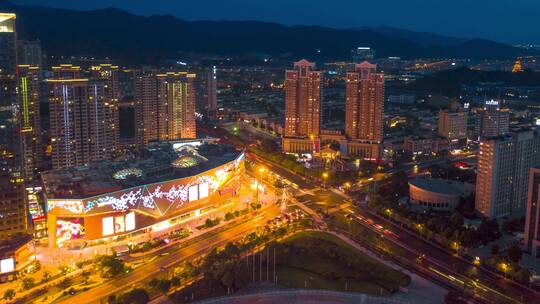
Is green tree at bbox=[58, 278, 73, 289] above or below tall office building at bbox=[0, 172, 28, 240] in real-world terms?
below

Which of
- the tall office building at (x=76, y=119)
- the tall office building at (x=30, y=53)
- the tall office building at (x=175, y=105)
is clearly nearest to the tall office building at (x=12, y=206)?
the tall office building at (x=76, y=119)

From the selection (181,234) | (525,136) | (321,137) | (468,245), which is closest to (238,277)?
(181,234)

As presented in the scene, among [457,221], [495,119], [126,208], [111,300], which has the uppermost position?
[495,119]

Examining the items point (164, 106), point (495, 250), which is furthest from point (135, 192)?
point (164, 106)

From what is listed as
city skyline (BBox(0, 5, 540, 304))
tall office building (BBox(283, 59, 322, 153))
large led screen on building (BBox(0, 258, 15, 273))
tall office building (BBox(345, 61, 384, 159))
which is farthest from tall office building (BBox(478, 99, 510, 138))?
large led screen on building (BBox(0, 258, 15, 273))

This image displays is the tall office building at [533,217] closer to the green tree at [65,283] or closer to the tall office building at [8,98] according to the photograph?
the green tree at [65,283]

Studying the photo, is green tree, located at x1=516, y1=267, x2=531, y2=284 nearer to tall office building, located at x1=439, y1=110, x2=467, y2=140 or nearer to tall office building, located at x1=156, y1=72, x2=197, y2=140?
tall office building, located at x1=439, y1=110, x2=467, y2=140

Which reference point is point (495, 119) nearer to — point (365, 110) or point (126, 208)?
point (365, 110)
